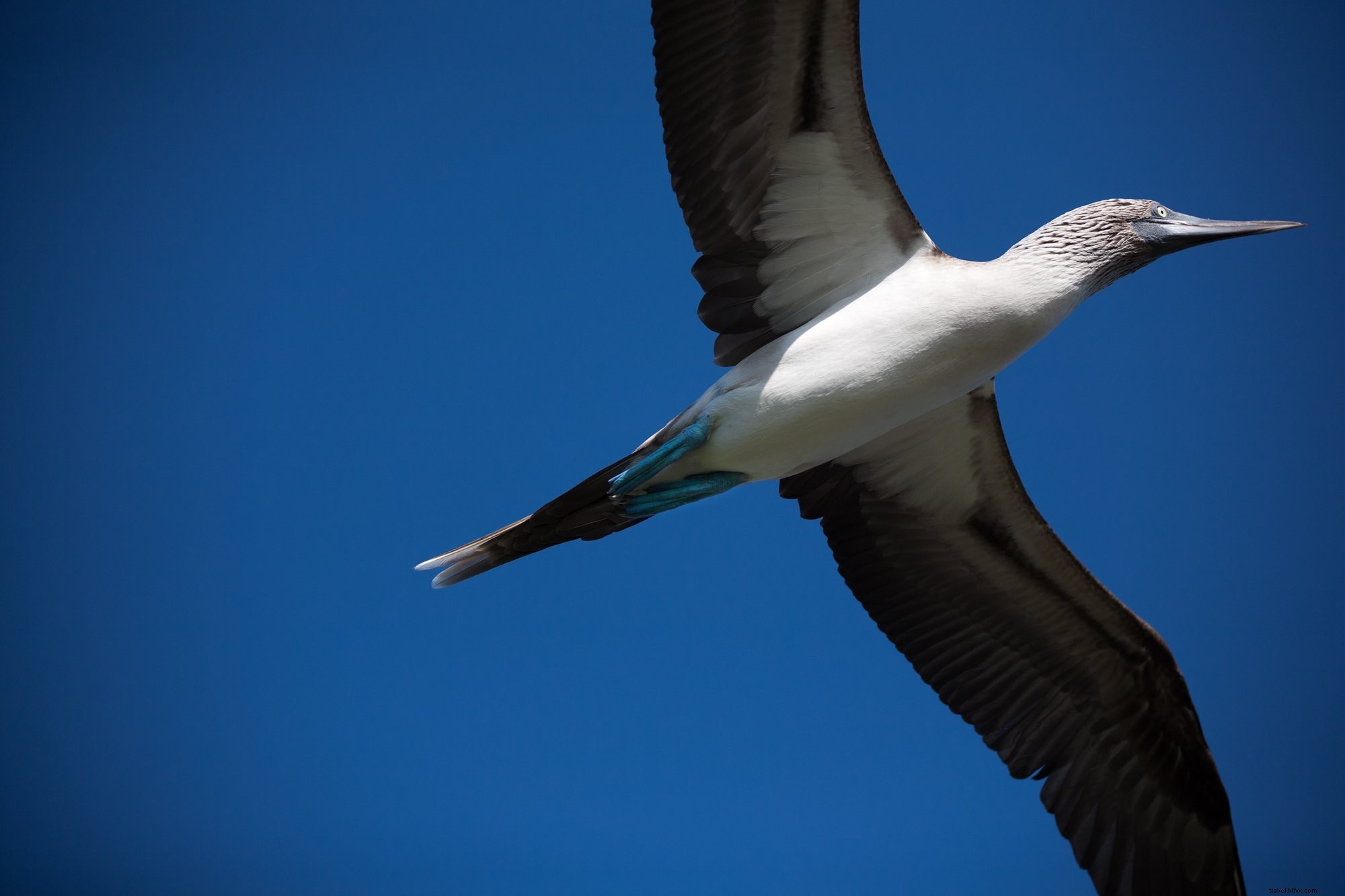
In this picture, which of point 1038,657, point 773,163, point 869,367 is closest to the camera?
point 869,367

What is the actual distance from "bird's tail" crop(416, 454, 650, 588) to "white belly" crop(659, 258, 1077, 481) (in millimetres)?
189

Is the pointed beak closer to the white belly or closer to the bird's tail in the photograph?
the white belly

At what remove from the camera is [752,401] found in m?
4.14

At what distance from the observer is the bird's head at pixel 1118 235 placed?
404 cm

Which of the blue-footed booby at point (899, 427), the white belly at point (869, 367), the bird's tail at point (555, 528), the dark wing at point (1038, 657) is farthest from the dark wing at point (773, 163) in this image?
the dark wing at point (1038, 657)

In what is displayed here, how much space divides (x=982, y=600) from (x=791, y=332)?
5.23 feet

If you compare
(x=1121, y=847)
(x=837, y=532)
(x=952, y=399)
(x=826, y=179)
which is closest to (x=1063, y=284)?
(x=952, y=399)

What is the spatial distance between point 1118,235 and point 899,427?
1.05 meters

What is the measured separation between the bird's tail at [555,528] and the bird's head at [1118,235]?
1563 mm

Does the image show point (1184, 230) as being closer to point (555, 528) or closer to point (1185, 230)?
point (1185, 230)

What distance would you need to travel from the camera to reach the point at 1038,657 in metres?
5.12

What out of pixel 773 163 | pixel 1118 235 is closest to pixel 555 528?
pixel 773 163

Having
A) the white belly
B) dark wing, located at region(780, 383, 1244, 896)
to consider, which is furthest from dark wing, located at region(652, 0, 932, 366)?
dark wing, located at region(780, 383, 1244, 896)

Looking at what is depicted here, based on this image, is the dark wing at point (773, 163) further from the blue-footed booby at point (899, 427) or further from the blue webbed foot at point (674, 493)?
the blue webbed foot at point (674, 493)
